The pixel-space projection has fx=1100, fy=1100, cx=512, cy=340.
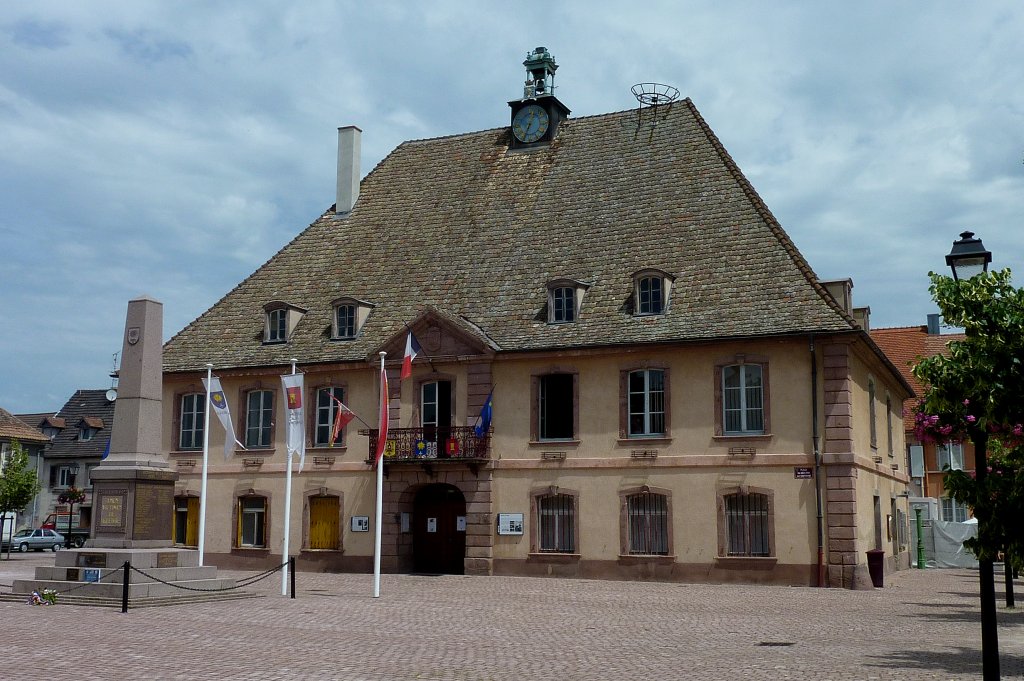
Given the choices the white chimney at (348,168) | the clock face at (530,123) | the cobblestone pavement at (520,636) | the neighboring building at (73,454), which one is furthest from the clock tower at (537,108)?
the neighboring building at (73,454)

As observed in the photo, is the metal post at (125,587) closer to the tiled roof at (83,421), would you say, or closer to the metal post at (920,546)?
the metal post at (920,546)

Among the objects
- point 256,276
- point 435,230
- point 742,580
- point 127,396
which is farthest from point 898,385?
point 127,396

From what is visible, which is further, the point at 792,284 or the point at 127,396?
the point at 792,284

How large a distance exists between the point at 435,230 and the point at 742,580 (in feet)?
50.3

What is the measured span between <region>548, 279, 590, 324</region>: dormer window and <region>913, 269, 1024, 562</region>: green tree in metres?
19.1

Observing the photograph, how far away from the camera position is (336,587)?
86.3ft

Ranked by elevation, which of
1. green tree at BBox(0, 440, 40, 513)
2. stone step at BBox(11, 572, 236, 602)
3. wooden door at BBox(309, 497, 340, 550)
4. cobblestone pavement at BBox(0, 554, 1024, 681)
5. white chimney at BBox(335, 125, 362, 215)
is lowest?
cobblestone pavement at BBox(0, 554, 1024, 681)

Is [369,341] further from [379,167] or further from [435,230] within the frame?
[379,167]

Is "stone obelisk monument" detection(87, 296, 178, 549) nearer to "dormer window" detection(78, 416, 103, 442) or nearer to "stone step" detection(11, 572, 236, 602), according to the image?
"stone step" detection(11, 572, 236, 602)

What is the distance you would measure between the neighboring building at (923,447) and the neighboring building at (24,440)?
4588 cm

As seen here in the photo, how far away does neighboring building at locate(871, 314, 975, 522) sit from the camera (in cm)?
4631

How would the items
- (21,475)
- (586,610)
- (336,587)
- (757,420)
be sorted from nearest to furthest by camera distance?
(586,610)
(336,587)
(757,420)
(21,475)

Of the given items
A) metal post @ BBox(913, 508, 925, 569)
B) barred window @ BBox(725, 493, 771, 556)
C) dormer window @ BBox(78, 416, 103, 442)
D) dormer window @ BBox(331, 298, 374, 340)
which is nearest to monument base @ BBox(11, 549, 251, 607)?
dormer window @ BBox(331, 298, 374, 340)

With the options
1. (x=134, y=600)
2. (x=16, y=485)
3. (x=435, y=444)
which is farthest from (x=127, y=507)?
(x=16, y=485)
